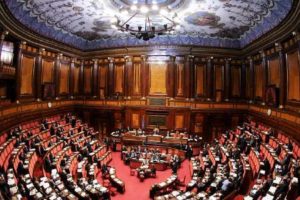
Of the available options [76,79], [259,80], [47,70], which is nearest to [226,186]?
[259,80]

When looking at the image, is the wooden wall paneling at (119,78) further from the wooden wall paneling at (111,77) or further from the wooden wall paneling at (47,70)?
the wooden wall paneling at (47,70)

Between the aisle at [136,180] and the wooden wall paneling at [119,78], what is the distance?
4.98 m

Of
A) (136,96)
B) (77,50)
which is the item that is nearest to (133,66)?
(136,96)

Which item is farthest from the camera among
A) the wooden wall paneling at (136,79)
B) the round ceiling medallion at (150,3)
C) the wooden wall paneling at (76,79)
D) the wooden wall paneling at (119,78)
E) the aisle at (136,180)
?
the wooden wall paneling at (76,79)

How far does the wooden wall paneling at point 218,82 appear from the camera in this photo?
1481 cm

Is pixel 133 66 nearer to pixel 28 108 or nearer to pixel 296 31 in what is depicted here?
pixel 28 108

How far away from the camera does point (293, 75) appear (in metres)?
9.44

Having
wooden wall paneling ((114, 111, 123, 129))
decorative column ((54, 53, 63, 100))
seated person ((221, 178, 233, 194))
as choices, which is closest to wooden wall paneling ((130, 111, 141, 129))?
wooden wall paneling ((114, 111, 123, 129))

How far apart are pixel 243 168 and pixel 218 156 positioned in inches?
71.2

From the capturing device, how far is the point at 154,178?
385 inches

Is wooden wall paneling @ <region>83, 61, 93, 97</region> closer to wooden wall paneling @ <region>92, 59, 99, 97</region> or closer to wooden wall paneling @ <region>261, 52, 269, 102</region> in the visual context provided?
wooden wall paneling @ <region>92, 59, 99, 97</region>

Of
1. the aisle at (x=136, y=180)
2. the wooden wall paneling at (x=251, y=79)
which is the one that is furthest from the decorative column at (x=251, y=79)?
the aisle at (x=136, y=180)

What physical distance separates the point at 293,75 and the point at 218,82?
563cm

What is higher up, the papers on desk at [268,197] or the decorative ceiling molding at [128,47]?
the decorative ceiling molding at [128,47]
